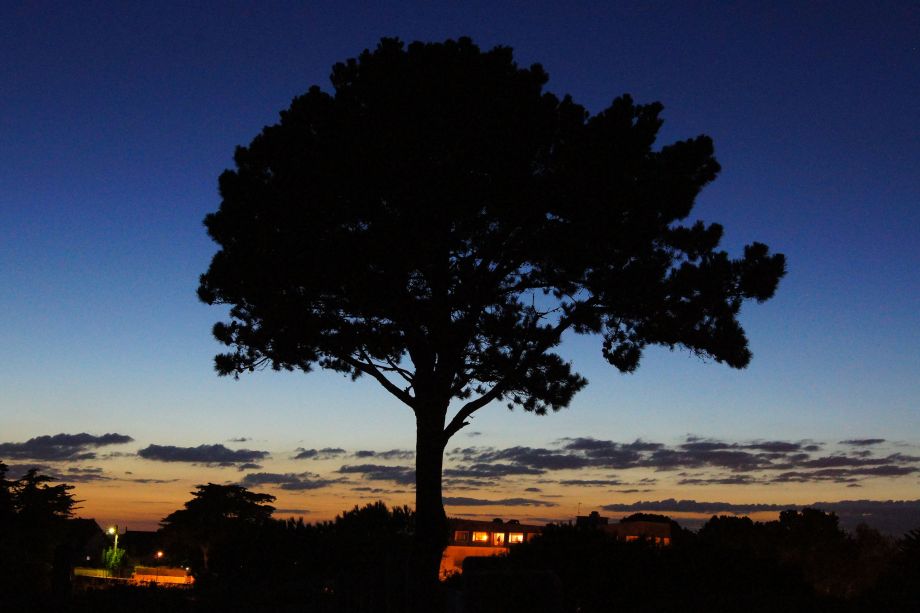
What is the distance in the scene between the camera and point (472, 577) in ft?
27.1

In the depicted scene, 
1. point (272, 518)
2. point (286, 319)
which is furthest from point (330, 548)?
point (286, 319)

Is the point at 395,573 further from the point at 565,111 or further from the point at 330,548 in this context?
the point at 565,111

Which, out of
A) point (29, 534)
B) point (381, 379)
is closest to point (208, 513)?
point (29, 534)

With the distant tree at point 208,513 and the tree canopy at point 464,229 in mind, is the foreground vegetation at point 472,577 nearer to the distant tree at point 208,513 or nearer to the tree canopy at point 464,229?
the tree canopy at point 464,229

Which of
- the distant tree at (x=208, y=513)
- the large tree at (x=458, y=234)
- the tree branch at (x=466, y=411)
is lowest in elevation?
the distant tree at (x=208, y=513)

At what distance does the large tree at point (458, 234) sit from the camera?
16.4 meters

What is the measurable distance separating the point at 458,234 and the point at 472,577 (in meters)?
9.72

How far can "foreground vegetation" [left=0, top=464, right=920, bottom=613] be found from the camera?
9.80 m

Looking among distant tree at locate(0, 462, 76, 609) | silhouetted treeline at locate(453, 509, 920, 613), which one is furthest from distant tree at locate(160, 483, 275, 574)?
silhouetted treeline at locate(453, 509, 920, 613)

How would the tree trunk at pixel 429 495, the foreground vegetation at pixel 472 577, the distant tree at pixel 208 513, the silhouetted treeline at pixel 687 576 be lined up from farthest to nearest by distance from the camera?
the distant tree at pixel 208 513 → the tree trunk at pixel 429 495 → the silhouetted treeline at pixel 687 576 → the foreground vegetation at pixel 472 577

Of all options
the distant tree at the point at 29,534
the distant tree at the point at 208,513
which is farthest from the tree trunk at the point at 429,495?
the distant tree at the point at 208,513

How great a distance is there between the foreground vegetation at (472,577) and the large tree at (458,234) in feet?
7.95

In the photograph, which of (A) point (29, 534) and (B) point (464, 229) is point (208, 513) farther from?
(B) point (464, 229)

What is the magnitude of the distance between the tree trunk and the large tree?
0.13 ft
